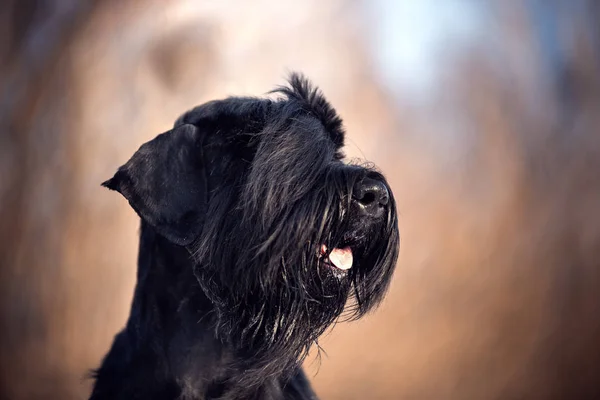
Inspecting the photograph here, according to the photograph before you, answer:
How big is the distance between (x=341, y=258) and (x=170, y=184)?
43cm

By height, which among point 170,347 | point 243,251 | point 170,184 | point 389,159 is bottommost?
point 170,347

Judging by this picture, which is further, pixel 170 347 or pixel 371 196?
pixel 170 347

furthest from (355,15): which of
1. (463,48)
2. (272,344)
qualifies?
(272,344)

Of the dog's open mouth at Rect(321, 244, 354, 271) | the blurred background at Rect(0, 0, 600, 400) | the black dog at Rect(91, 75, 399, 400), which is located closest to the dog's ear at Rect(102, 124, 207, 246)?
the black dog at Rect(91, 75, 399, 400)

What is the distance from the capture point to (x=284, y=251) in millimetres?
1434

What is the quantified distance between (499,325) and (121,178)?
1.36 metres

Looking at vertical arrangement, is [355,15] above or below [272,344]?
above

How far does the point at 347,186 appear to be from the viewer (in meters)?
1.41

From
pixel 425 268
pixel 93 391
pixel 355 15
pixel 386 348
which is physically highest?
pixel 355 15

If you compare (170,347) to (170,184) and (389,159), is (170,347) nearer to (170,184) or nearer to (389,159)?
(170,184)

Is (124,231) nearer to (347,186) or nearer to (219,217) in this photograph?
(219,217)

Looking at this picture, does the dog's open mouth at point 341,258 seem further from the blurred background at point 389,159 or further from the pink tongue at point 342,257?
the blurred background at point 389,159

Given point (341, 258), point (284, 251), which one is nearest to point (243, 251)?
point (284, 251)

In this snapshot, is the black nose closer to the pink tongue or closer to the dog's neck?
the pink tongue
